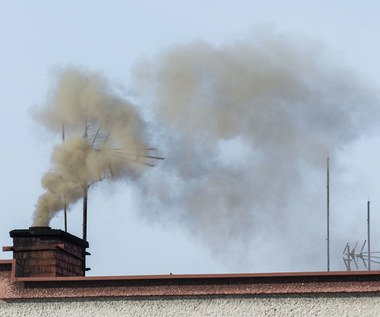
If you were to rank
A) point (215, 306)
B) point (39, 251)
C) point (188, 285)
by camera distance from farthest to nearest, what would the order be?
point (39, 251), point (188, 285), point (215, 306)

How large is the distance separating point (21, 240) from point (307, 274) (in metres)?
6.84

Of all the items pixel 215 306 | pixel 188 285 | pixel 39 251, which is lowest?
pixel 215 306

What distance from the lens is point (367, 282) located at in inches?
738

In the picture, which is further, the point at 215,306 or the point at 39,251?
the point at 39,251

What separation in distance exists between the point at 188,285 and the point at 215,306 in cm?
Answer: 71

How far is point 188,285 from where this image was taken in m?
19.0

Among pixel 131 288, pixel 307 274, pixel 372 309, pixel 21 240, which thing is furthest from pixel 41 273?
pixel 372 309

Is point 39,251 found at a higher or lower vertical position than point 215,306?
higher

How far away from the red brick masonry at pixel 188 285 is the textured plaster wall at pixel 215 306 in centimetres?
13

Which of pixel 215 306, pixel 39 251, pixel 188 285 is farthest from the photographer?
pixel 39 251

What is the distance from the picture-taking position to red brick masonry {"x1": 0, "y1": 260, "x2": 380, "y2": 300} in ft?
61.5

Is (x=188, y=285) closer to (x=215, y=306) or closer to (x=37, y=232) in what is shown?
(x=215, y=306)

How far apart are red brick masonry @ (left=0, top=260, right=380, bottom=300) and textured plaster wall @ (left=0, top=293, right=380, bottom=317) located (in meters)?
0.13

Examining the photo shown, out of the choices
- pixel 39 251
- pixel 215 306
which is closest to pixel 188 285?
pixel 215 306
